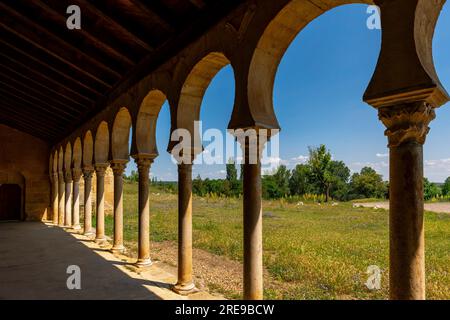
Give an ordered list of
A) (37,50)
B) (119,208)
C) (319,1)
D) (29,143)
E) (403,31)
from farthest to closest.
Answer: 1. (29,143)
2. (119,208)
3. (37,50)
4. (319,1)
5. (403,31)

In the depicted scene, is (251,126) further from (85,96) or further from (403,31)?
(85,96)

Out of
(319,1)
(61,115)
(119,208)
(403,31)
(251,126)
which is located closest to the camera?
(403,31)

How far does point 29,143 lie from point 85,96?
9894mm

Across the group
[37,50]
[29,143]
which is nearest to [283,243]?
[37,50]

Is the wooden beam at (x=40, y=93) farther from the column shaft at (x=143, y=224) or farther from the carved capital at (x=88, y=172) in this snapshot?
the column shaft at (x=143, y=224)

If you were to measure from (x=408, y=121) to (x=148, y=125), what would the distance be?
660cm

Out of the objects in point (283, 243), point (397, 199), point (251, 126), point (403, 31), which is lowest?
point (283, 243)

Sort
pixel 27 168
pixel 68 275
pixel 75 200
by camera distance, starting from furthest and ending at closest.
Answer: pixel 27 168, pixel 75 200, pixel 68 275

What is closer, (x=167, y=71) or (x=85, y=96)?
(x=167, y=71)

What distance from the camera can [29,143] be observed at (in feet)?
61.1

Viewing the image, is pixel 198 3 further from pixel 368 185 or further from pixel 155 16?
pixel 368 185

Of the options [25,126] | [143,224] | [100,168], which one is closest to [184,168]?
[143,224]

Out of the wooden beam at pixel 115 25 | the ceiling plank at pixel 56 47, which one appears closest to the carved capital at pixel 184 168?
the wooden beam at pixel 115 25

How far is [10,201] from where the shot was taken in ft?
61.2
